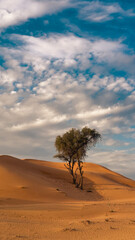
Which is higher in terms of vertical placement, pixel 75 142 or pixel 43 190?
pixel 75 142

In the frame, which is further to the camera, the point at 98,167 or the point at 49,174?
the point at 98,167

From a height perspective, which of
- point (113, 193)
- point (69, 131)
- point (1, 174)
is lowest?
point (113, 193)

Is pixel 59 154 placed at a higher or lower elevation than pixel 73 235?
higher

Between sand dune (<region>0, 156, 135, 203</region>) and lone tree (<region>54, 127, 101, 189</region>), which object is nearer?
sand dune (<region>0, 156, 135, 203</region>)

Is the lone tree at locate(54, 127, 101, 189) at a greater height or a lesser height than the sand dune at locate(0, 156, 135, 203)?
greater

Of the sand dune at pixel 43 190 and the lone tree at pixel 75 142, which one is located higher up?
the lone tree at pixel 75 142

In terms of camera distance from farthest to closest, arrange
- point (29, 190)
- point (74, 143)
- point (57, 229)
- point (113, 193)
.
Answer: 1. point (74, 143)
2. point (113, 193)
3. point (29, 190)
4. point (57, 229)

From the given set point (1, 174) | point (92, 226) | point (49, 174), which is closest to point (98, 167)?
point (49, 174)

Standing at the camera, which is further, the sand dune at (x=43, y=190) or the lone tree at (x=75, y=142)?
the lone tree at (x=75, y=142)

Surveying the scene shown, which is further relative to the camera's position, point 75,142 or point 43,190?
point 75,142

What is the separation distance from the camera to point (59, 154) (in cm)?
3725

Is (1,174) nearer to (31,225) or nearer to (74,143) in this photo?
(74,143)

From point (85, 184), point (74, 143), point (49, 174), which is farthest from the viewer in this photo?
point (49, 174)

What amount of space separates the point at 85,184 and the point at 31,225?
30874mm
